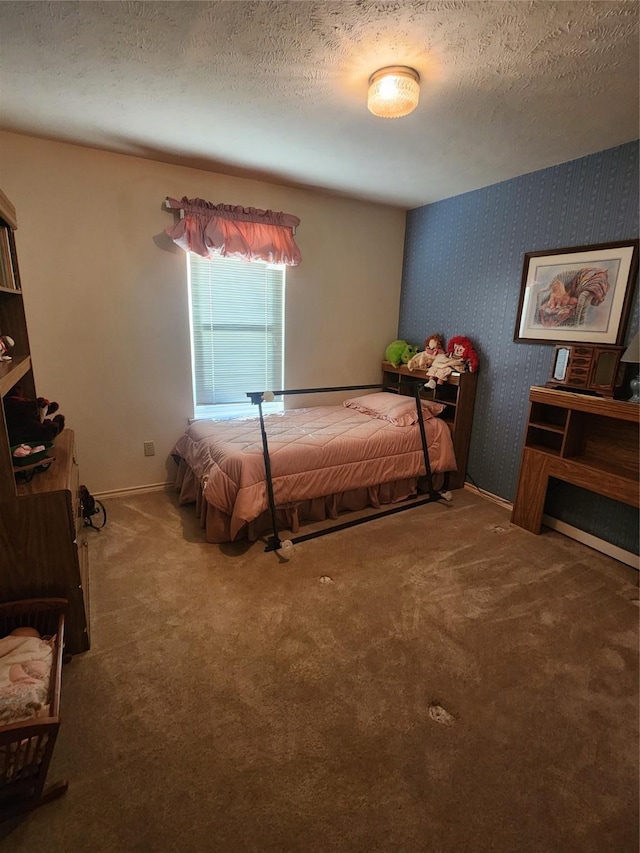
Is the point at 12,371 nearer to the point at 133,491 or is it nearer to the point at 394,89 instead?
the point at 133,491

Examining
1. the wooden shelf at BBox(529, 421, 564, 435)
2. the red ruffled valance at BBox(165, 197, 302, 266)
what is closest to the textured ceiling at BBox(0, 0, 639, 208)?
the red ruffled valance at BBox(165, 197, 302, 266)

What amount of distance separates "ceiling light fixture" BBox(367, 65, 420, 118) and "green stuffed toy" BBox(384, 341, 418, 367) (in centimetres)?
225

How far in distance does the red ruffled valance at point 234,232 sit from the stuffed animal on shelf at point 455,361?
149cm

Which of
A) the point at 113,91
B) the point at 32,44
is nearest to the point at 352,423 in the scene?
the point at 113,91

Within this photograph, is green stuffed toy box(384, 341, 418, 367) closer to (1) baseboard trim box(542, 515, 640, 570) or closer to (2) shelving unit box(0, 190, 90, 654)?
(1) baseboard trim box(542, 515, 640, 570)

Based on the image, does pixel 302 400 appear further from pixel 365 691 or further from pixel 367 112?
pixel 365 691

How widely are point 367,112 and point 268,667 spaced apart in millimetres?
2728

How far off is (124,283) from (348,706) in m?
2.98

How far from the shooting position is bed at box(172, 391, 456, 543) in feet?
8.09


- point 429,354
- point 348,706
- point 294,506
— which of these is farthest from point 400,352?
point 348,706

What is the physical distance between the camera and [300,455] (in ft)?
8.66

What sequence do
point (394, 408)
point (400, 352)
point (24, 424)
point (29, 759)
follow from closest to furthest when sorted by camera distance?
point (29, 759) → point (24, 424) → point (394, 408) → point (400, 352)

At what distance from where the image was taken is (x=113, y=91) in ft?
6.37

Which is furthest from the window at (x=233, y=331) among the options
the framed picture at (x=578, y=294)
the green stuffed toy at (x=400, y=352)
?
the framed picture at (x=578, y=294)
